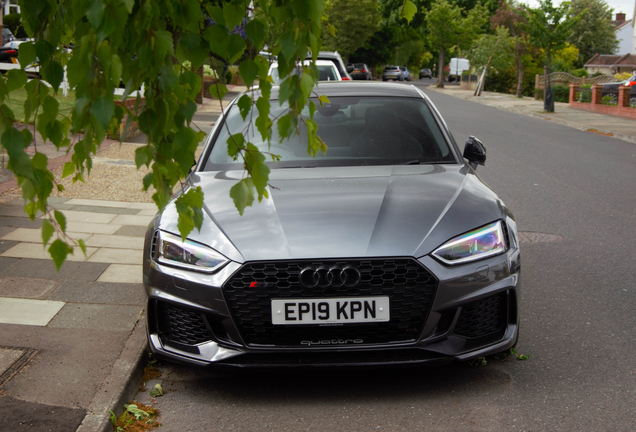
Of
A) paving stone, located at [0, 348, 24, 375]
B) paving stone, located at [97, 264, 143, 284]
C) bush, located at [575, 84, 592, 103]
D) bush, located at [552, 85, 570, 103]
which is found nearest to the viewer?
paving stone, located at [0, 348, 24, 375]

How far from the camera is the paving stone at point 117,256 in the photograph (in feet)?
20.2

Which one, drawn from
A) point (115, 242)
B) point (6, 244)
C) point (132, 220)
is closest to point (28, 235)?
point (6, 244)

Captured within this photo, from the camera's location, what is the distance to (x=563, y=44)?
36.3 m

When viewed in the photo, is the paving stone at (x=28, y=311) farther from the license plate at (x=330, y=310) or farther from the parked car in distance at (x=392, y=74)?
the parked car in distance at (x=392, y=74)

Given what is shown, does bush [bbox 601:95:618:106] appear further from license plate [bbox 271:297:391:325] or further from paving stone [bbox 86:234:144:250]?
license plate [bbox 271:297:391:325]

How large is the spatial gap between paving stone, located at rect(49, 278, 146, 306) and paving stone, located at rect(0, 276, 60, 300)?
7 cm

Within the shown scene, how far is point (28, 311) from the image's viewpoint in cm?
481

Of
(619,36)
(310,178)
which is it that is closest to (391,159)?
(310,178)

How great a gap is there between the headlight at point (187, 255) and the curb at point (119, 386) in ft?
2.08

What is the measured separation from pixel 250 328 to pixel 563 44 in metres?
36.2

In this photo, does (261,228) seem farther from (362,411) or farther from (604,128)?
(604,128)

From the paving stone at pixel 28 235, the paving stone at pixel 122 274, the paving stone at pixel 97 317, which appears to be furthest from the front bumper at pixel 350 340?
the paving stone at pixel 28 235

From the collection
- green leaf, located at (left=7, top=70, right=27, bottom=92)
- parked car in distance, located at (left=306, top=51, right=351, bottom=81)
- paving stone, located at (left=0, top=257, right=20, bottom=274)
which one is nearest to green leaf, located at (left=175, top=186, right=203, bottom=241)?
green leaf, located at (left=7, top=70, right=27, bottom=92)

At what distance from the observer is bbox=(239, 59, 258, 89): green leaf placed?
2.15 metres
